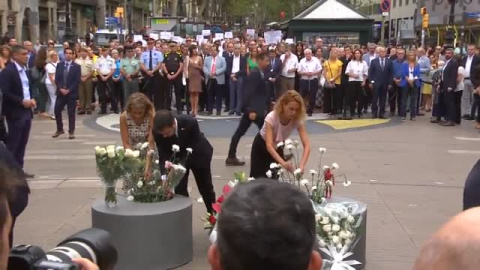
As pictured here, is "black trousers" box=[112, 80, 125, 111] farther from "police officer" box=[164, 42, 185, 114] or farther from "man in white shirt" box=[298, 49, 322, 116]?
"man in white shirt" box=[298, 49, 322, 116]

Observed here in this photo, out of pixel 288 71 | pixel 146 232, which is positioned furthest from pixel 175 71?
pixel 146 232

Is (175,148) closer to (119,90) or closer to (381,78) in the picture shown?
(381,78)

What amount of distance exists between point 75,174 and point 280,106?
413 cm

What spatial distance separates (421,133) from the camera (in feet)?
44.2

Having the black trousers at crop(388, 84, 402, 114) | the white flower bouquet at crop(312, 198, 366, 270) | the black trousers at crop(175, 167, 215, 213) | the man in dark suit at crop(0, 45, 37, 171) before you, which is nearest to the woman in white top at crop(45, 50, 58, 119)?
the man in dark suit at crop(0, 45, 37, 171)

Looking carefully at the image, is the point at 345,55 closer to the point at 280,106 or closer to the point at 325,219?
the point at 280,106

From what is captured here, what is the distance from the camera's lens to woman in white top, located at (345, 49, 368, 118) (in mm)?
15648

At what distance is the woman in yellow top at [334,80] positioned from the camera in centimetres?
1587

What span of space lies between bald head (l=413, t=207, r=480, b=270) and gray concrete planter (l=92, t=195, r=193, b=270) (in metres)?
3.99

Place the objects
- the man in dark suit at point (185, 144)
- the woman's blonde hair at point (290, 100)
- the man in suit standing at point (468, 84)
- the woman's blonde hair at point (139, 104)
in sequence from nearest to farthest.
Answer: the man in dark suit at point (185, 144)
the woman's blonde hair at point (139, 104)
the woman's blonde hair at point (290, 100)
the man in suit standing at point (468, 84)

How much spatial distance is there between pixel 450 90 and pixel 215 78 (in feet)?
18.3

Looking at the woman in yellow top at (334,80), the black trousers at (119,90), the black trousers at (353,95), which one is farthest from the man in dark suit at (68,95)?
the black trousers at (353,95)

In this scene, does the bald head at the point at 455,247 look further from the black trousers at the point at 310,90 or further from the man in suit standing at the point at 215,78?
the man in suit standing at the point at 215,78

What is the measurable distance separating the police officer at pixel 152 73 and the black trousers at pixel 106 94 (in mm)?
841
